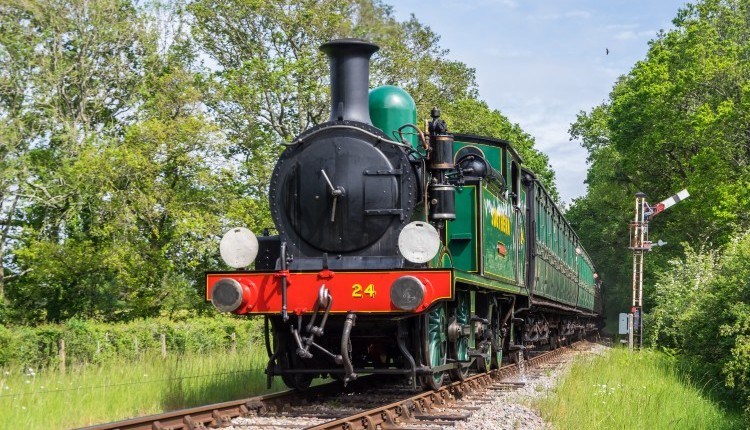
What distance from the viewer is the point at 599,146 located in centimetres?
5922

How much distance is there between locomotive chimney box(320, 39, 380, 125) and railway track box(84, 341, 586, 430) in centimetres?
307

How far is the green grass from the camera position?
28.4 ft

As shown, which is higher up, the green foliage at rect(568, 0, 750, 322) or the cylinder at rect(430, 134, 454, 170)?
the green foliage at rect(568, 0, 750, 322)

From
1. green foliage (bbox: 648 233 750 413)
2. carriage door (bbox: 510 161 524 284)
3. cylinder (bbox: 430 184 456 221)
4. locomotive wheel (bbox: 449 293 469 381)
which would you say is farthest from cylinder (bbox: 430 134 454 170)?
green foliage (bbox: 648 233 750 413)

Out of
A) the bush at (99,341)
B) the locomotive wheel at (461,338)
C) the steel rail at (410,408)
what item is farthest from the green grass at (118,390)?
the bush at (99,341)

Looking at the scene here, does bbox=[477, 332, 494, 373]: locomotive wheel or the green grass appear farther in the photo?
bbox=[477, 332, 494, 373]: locomotive wheel

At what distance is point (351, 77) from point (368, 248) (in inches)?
73.8

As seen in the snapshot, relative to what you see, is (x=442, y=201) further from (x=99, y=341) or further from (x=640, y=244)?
(x=640, y=244)

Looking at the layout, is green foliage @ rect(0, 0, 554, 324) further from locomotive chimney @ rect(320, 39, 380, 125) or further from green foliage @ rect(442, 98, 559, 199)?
locomotive chimney @ rect(320, 39, 380, 125)

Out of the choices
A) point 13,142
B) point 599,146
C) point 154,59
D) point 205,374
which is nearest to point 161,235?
point 13,142

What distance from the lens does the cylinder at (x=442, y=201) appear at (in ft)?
30.2

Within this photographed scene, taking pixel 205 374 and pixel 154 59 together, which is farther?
pixel 154 59

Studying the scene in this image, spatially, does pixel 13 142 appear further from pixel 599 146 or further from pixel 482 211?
pixel 599 146

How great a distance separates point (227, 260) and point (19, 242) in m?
23.1
